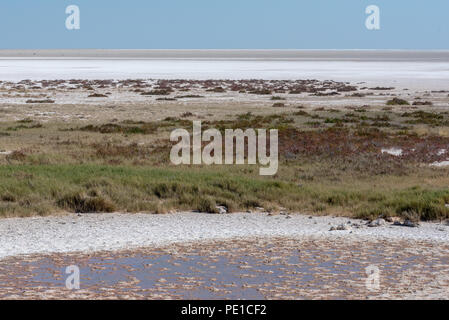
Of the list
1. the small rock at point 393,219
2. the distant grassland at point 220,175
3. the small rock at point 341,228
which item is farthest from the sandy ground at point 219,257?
the distant grassland at point 220,175

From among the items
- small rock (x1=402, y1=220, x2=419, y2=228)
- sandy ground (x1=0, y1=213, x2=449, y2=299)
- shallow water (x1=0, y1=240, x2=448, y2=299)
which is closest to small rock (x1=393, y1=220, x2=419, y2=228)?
small rock (x1=402, y1=220, x2=419, y2=228)

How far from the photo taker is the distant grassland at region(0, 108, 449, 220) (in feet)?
50.2

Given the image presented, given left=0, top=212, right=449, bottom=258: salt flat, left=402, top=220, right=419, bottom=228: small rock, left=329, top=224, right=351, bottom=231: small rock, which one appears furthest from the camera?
left=402, top=220, right=419, bottom=228: small rock

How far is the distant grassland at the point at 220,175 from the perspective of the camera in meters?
15.3

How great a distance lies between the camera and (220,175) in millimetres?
18312

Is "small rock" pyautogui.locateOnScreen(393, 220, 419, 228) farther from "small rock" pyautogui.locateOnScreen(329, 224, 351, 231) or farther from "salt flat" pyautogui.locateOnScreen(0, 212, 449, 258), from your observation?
"small rock" pyautogui.locateOnScreen(329, 224, 351, 231)

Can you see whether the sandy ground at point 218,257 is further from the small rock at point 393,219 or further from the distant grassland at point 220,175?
the distant grassland at point 220,175

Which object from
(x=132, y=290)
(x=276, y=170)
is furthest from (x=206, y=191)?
(x=132, y=290)

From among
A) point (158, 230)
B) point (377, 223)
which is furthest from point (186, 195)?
point (377, 223)

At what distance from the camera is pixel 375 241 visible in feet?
40.1
